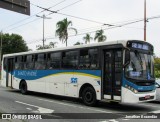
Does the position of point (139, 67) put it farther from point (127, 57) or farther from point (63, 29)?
point (63, 29)

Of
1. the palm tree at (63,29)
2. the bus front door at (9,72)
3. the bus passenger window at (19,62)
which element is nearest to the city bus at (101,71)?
the bus passenger window at (19,62)

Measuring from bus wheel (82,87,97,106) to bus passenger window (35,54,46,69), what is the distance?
438 centimetres

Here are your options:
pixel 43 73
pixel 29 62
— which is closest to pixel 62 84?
pixel 43 73

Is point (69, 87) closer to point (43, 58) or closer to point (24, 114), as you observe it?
point (43, 58)

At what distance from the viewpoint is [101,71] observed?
547 inches

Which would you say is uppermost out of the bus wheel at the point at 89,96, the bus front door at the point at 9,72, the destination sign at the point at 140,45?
the destination sign at the point at 140,45

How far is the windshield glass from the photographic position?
12.9 m

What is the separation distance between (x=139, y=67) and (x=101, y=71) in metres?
1.81

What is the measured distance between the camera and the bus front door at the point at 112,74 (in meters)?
13.1

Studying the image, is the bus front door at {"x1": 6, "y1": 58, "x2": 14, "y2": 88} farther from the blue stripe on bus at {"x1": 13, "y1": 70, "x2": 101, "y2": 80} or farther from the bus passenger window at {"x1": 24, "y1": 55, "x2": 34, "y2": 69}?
the bus passenger window at {"x1": 24, "y1": 55, "x2": 34, "y2": 69}

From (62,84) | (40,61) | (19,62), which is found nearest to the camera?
(62,84)

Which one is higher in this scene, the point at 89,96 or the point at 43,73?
the point at 43,73

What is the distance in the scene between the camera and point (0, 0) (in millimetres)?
12383

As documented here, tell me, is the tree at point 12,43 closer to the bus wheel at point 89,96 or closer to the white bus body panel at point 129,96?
the bus wheel at point 89,96
